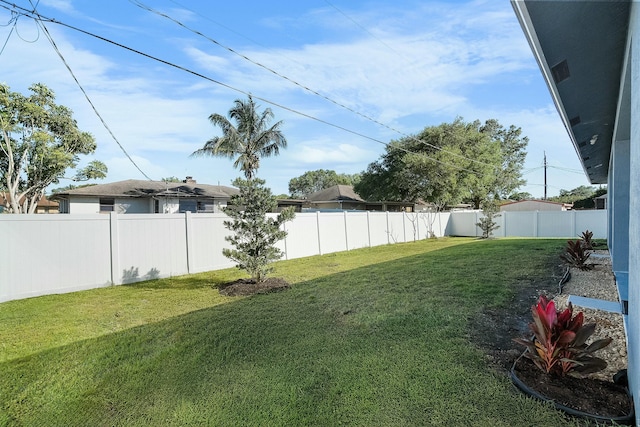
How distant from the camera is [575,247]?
743cm

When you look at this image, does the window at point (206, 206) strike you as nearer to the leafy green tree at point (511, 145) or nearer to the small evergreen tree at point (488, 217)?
the small evergreen tree at point (488, 217)

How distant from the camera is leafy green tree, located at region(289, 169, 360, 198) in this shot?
61281mm

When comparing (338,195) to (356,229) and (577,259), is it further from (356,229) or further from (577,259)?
(577,259)

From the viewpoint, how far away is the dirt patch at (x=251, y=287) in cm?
618

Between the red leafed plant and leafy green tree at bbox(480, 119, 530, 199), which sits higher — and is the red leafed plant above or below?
below

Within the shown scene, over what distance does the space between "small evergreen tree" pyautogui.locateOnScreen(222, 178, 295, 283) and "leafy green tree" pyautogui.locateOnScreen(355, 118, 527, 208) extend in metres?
14.1

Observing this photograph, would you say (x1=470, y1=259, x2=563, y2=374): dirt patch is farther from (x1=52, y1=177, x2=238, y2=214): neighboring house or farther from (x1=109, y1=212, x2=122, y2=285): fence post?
(x1=52, y1=177, x2=238, y2=214): neighboring house

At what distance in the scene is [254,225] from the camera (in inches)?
264

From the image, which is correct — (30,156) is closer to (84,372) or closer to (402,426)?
(84,372)

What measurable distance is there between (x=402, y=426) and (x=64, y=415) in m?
A: 2.59

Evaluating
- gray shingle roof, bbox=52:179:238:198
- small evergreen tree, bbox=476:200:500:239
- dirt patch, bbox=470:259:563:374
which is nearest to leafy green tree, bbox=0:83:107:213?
gray shingle roof, bbox=52:179:238:198

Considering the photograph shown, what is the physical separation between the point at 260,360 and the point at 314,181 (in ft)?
199

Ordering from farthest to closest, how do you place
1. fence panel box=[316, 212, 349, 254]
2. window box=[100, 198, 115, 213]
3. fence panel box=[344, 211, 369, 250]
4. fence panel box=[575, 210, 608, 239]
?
window box=[100, 198, 115, 213]
fence panel box=[575, 210, 608, 239]
fence panel box=[344, 211, 369, 250]
fence panel box=[316, 212, 349, 254]

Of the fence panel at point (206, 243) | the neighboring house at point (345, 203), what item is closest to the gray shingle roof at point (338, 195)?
the neighboring house at point (345, 203)
